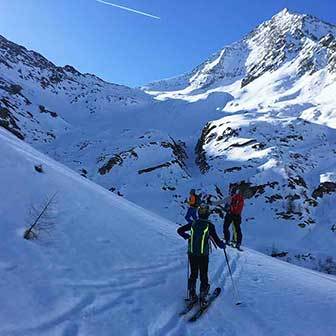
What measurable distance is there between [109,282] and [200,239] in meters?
1.95

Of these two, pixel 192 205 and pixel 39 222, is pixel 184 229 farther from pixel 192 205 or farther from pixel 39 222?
pixel 192 205

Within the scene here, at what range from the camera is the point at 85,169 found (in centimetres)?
4816

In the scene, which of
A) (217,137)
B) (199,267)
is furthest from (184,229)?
(217,137)

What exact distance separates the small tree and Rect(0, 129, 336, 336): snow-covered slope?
16 centimetres

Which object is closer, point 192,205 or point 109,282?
point 109,282

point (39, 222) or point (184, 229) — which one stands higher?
point (184, 229)

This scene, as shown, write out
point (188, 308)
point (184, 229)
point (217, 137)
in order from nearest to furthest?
point (188, 308) < point (184, 229) < point (217, 137)

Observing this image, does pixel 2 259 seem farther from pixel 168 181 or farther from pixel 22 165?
pixel 168 181

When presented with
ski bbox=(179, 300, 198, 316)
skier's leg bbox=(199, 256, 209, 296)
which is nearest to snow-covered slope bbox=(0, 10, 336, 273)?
skier's leg bbox=(199, 256, 209, 296)

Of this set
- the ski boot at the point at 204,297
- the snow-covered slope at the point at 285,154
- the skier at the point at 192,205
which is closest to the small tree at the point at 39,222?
the ski boot at the point at 204,297

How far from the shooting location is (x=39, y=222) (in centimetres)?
1126

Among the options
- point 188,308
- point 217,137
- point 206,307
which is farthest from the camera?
point 217,137

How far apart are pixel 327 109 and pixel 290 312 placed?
5688 centimetres

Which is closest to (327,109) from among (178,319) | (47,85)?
(47,85)
